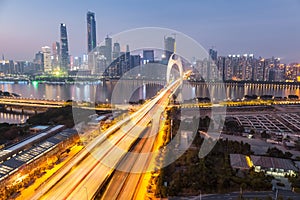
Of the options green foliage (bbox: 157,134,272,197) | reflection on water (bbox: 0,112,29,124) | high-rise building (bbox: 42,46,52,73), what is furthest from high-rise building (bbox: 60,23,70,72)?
green foliage (bbox: 157,134,272,197)

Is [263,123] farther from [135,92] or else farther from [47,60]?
[47,60]

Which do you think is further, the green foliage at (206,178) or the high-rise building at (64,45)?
the high-rise building at (64,45)

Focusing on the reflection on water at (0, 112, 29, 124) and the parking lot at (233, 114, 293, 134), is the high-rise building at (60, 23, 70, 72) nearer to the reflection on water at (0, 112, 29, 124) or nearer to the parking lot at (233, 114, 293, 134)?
the reflection on water at (0, 112, 29, 124)

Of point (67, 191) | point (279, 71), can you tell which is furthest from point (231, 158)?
point (279, 71)

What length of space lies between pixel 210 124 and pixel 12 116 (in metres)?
6.30

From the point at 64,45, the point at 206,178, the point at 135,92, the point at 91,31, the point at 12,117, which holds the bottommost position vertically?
the point at 12,117

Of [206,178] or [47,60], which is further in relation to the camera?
[47,60]

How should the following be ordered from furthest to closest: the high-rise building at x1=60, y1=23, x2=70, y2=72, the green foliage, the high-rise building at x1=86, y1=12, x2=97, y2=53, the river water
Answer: the high-rise building at x1=60, y1=23, x2=70, y2=72
the high-rise building at x1=86, y1=12, x2=97, y2=53
the river water
the green foliage

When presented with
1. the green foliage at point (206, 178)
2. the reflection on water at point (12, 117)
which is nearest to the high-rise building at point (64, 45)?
the reflection on water at point (12, 117)

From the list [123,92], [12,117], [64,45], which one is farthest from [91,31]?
[12,117]

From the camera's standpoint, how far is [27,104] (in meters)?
7.67

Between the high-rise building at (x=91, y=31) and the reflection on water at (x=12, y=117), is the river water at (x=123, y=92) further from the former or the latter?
the high-rise building at (x=91, y=31)

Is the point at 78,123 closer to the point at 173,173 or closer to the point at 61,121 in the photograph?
the point at 61,121

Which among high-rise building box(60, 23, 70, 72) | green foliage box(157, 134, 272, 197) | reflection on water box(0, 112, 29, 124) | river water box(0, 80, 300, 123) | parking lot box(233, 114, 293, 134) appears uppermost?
high-rise building box(60, 23, 70, 72)
